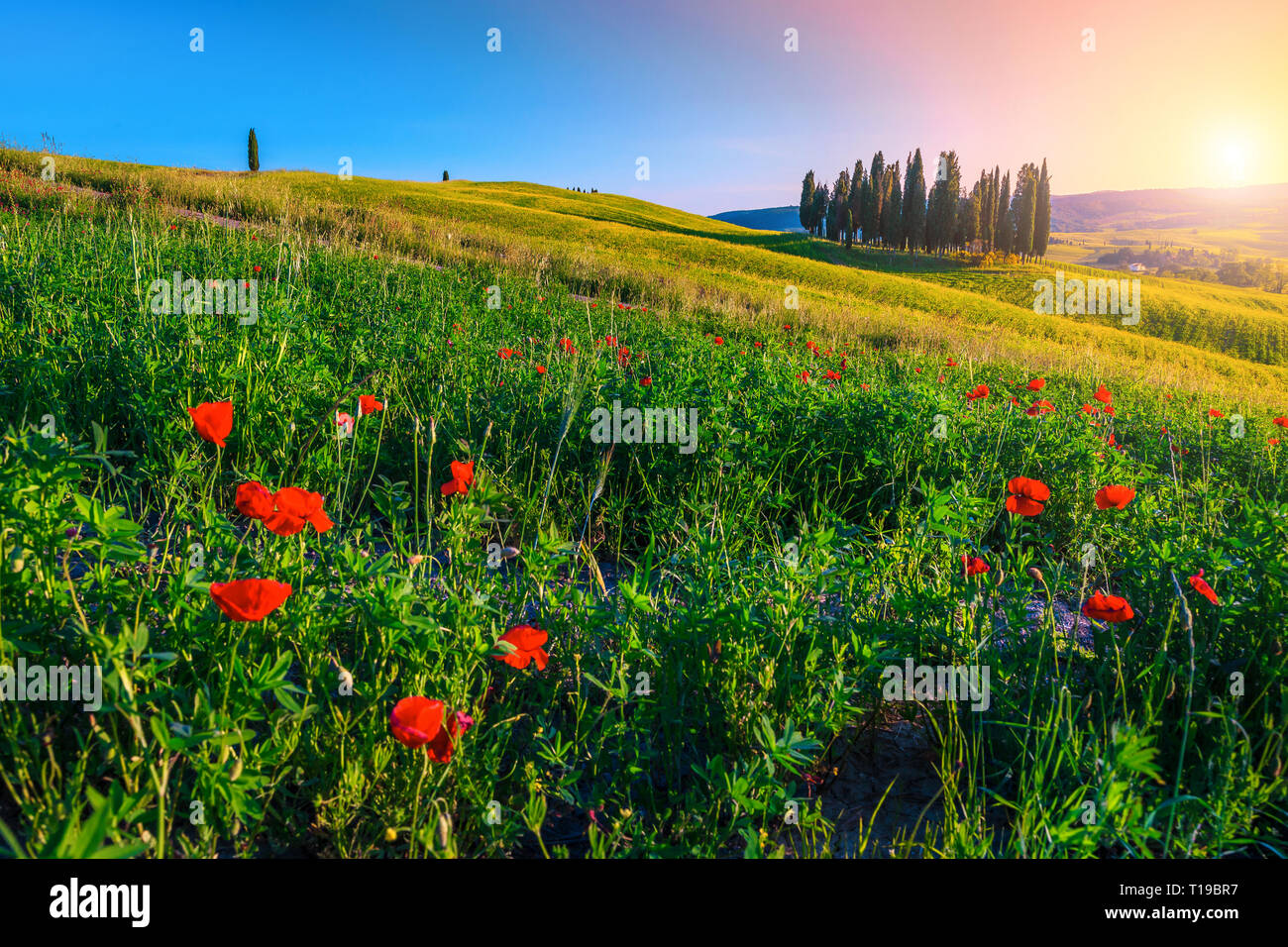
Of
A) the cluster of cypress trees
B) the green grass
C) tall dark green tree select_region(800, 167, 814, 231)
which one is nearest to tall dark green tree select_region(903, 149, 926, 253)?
the cluster of cypress trees

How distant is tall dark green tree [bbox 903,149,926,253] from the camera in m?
55.8

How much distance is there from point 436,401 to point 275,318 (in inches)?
57.6

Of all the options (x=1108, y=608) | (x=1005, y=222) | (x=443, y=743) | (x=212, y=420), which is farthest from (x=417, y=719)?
(x=1005, y=222)

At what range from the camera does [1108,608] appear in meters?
1.70

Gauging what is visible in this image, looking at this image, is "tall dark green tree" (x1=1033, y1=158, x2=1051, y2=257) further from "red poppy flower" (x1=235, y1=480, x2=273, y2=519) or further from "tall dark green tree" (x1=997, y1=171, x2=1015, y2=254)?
"red poppy flower" (x1=235, y1=480, x2=273, y2=519)

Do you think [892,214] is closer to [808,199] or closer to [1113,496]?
[808,199]

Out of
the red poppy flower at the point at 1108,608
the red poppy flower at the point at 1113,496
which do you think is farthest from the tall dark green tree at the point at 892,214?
the red poppy flower at the point at 1108,608

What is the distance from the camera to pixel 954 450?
13.0 ft

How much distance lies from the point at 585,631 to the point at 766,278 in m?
28.1

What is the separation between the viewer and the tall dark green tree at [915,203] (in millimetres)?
55844

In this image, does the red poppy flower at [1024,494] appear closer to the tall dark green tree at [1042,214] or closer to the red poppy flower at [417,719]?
the red poppy flower at [417,719]

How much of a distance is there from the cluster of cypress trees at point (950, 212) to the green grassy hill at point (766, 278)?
8584mm

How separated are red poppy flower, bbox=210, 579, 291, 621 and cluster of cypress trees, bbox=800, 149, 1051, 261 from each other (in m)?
63.2
